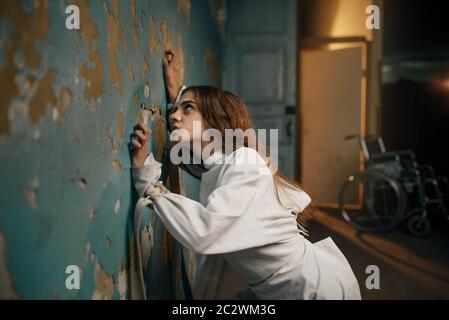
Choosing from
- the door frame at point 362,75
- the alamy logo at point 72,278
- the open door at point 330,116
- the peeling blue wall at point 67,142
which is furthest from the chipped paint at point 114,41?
the open door at point 330,116

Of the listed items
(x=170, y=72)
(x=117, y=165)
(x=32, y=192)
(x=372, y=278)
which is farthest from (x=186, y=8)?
(x=372, y=278)

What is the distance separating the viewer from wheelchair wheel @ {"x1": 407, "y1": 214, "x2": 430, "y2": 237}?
3.50 m

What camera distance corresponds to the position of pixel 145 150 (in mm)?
1139

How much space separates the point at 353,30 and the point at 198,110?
434 cm

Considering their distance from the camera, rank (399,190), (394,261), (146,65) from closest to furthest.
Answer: (146,65)
(394,261)
(399,190)

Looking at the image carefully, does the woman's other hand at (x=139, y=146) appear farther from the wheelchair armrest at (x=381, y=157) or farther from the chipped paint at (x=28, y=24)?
the wheelchair armrest at (x=381, y=157)

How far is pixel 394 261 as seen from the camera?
2949 mm

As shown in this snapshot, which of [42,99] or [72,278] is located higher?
[42,99]

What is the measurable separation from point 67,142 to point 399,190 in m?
3.30

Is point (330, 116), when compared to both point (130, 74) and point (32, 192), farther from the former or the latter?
point (32, 192)

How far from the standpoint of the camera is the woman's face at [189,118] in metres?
1.24

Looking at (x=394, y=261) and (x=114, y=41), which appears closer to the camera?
(x=114, y=41)

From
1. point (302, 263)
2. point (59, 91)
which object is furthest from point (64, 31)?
point (302, 263)
